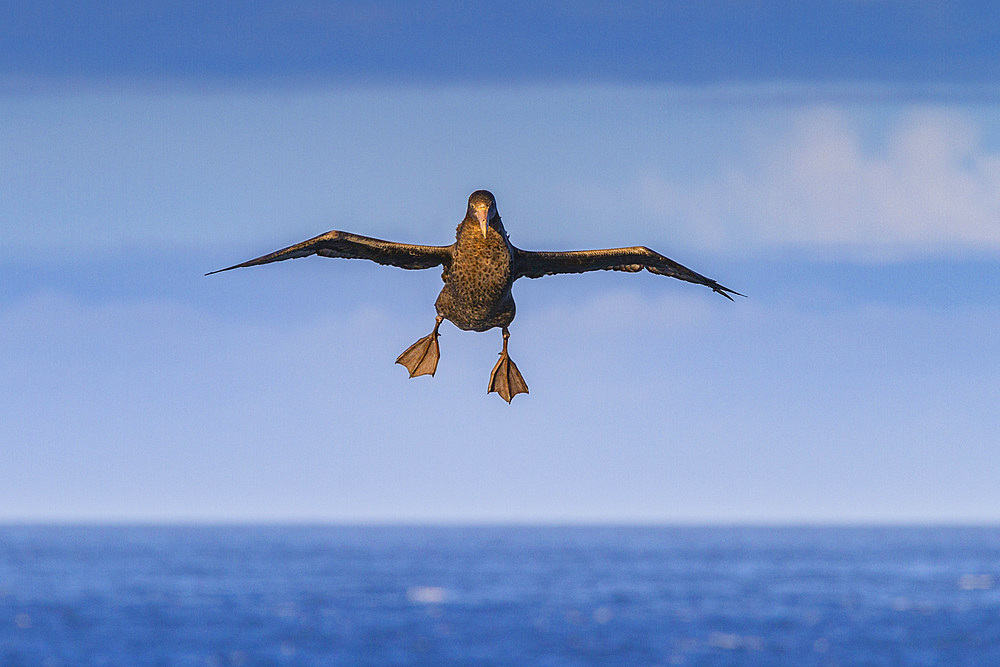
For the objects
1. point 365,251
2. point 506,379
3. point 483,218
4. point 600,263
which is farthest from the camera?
point 506,379

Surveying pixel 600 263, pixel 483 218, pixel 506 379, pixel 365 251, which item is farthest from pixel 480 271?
pixel 506 379

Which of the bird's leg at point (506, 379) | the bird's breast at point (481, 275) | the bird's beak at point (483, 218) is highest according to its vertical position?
the bird's beak at point (483, 218)

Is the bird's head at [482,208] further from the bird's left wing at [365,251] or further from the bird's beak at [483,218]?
the bird's left wing at [365,251]

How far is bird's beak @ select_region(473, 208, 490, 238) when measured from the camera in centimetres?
1302

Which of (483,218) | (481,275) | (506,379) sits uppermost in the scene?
(483,218)

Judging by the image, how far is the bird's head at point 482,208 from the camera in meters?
13.1

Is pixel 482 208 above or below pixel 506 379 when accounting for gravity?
above

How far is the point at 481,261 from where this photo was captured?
1359cm

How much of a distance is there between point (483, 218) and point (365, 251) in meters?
1.50

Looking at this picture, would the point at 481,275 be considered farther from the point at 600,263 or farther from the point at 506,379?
the point at 506,379

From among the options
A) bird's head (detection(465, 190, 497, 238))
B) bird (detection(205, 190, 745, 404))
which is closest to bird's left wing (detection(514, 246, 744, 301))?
bird (detection(205, 190, 745, 404))

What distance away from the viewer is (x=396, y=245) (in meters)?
13.8

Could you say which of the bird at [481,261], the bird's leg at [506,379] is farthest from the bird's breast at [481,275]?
the bird's leg at [506,379]

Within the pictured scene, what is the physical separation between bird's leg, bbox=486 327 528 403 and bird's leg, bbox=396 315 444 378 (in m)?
0.70
